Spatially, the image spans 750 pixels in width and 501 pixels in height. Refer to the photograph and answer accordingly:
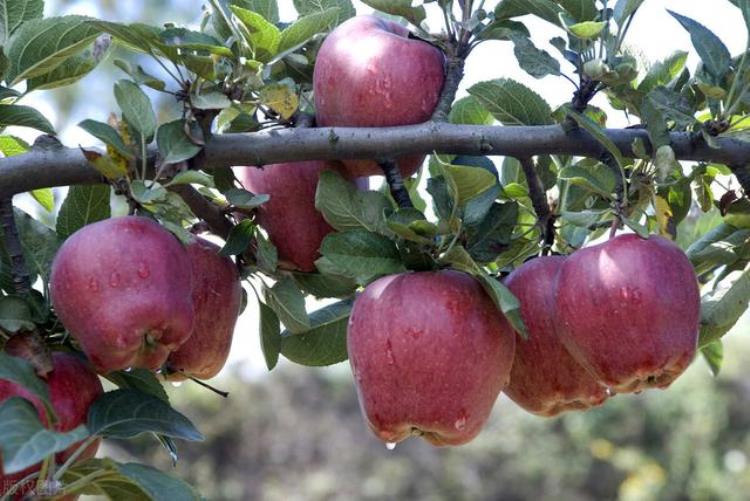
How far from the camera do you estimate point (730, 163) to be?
918 millimetres

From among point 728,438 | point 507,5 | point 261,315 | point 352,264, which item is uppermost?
point 507,5

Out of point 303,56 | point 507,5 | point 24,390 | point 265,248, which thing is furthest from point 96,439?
point 507,5

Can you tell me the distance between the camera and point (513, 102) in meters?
0.94

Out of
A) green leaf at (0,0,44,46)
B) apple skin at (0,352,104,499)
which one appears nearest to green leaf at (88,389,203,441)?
apple skin at (0,352,104,499)

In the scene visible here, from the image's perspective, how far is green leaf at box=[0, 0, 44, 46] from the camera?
3.08 feet

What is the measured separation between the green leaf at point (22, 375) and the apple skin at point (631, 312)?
1.33ft

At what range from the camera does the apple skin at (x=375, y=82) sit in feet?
3.00

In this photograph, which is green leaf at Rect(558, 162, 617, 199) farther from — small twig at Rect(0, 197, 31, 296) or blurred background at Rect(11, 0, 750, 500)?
blurred background at Rect(11, 0, 750, 500)

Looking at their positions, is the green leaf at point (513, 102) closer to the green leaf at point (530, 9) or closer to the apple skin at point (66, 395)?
the green leaf at point (530, 9)

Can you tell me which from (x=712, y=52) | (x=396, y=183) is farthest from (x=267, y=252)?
(x=712, y=52)

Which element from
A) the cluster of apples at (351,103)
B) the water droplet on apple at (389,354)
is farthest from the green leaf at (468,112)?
the water droplet on apple at (389,354)

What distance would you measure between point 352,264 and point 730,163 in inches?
13.2

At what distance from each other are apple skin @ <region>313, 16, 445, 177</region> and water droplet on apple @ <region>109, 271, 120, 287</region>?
23cm

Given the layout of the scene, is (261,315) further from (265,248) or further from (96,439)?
(96,439)
